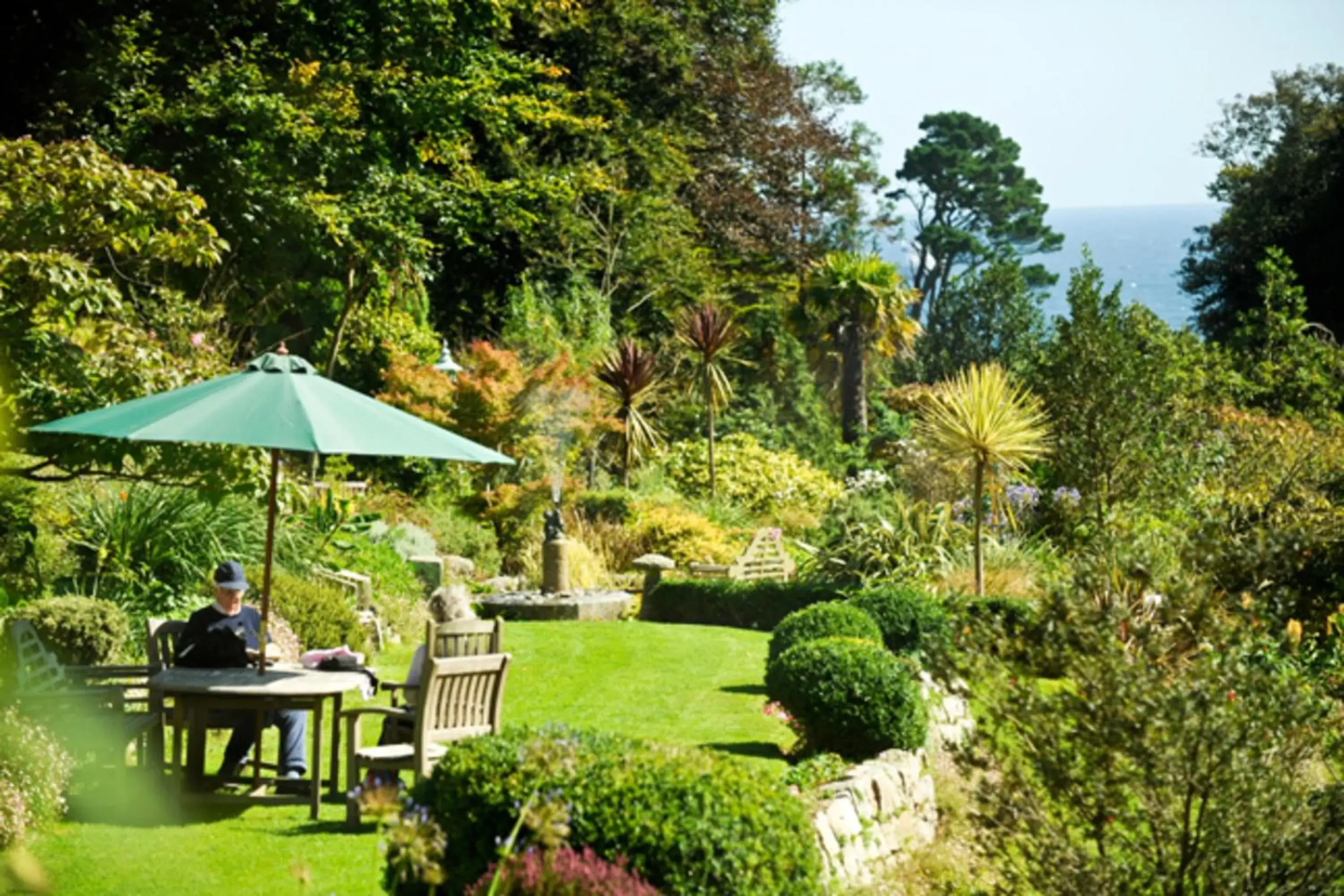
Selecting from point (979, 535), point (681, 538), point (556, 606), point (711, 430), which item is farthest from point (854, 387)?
point (979, 535)

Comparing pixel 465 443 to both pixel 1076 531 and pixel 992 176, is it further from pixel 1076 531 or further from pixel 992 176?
pixel 992 176

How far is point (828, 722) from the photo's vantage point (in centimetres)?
895

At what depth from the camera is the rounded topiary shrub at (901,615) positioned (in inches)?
502

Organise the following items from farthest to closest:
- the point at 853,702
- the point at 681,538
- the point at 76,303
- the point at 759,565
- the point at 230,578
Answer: the point at 681,538, the point at 759,565, the point at 853,702, the point at 76,303, the point at 230,578

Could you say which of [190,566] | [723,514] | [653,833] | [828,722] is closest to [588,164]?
[723,514]

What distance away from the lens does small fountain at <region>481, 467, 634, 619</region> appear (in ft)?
52.6

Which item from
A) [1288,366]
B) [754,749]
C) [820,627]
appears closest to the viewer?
[754,749]

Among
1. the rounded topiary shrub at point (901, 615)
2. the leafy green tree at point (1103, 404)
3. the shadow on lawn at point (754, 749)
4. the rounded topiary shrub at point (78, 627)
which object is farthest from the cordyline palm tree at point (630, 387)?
the rounded topiary shrub at point (78, 627)

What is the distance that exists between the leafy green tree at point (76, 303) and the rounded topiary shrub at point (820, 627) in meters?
3.96

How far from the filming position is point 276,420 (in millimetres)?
7234

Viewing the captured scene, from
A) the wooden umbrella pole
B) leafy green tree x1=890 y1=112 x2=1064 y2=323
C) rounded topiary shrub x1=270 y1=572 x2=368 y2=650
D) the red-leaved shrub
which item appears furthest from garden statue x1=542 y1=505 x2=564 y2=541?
leafy green tree x1=890 y1=112 x2=1064 y2=323

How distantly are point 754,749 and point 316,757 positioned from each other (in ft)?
10.4

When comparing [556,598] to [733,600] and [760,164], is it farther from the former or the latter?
[760,164]

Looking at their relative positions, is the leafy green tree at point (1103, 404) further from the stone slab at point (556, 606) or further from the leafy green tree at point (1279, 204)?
the leafy green tree at point (1279, 204)
